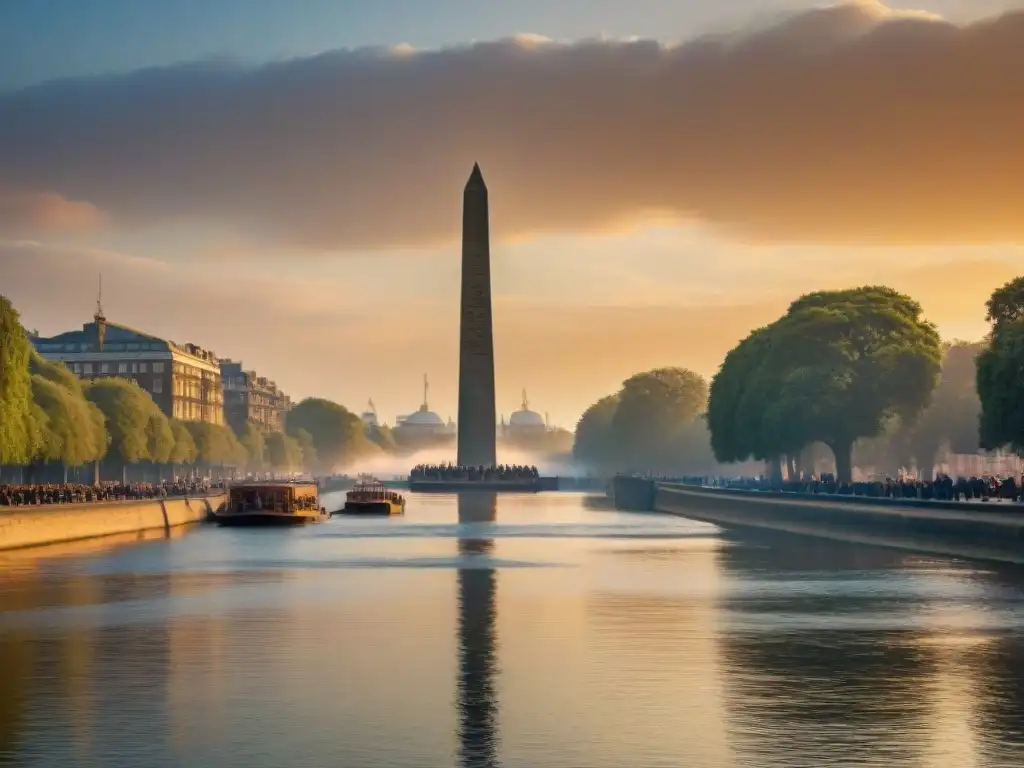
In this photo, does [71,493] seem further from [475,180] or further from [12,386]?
[475,180]

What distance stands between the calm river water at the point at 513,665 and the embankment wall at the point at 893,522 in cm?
209

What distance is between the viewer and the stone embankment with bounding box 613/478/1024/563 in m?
65.9

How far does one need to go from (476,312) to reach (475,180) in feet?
37.6

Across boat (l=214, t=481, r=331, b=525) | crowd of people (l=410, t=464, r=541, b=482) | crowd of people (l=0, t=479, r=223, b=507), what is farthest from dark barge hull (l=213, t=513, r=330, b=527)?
crowd of people (l=410, t=464, r=541, b=482)

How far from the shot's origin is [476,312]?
163750mm

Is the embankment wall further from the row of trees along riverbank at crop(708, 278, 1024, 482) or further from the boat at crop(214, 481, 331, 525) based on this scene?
the boat at crop(214, 481, 331, 525)

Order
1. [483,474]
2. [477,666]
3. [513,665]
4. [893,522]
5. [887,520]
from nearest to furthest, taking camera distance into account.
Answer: [477,666], [513,665], [893,522], [887,520], [483,474]

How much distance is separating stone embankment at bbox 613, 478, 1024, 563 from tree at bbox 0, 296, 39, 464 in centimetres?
4270

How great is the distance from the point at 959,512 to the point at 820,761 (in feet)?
164

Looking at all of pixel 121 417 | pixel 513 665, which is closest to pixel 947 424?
pixel 121 417

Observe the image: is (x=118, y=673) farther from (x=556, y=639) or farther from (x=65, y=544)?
(x=65, y=544)

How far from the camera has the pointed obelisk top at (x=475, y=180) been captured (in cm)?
16188

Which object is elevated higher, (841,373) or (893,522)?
(841,373)

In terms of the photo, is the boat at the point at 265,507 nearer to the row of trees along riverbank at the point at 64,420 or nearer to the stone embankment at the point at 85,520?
the stone embankment at the point at 85,520
